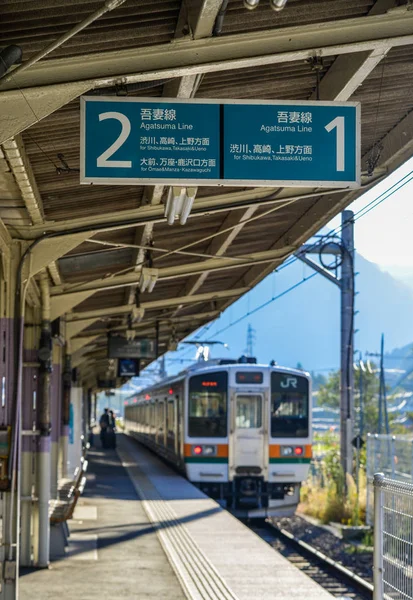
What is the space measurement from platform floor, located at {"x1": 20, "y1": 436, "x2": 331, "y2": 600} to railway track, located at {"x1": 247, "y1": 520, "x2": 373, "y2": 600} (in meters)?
0.98

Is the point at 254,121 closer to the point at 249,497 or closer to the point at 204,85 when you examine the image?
the point at 204,85

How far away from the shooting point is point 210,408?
16250mm

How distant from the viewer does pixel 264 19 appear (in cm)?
480

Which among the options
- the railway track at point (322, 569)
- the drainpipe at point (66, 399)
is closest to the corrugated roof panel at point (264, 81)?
the railway track at point (322, 569)

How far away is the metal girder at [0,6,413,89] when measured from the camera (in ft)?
14.9

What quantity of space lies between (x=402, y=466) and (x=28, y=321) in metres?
7.15

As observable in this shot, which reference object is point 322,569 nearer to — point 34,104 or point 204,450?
point 204,450

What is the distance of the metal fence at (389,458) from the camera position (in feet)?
45.5

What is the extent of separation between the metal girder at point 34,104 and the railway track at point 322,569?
219 inches

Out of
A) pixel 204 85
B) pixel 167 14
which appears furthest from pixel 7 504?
pixel 167 14

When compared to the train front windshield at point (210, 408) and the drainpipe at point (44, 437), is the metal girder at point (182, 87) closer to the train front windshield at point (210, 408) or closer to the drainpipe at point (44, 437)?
the drainpipe at point (44, 437)

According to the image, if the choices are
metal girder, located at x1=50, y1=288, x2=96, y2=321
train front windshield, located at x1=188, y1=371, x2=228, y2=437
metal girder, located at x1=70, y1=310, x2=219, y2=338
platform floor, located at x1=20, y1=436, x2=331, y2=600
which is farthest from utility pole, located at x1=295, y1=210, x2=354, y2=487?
metal girder, located at x1=50, y1=288, x2=96, y2=321

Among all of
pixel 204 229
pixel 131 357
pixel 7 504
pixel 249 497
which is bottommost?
pixel 249 497

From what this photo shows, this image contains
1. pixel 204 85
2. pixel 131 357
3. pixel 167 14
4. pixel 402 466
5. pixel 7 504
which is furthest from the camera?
pixel 131 357
